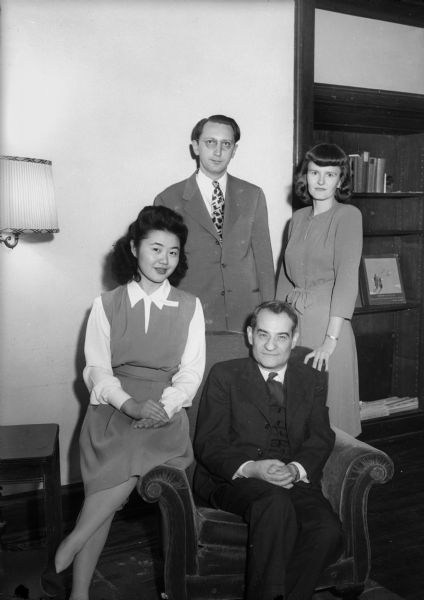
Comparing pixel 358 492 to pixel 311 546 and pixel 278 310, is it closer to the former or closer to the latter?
pixel 311 546

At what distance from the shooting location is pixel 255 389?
7.96ft

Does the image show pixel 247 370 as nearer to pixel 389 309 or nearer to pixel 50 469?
pixel 50 469

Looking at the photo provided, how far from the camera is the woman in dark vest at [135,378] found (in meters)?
2.26

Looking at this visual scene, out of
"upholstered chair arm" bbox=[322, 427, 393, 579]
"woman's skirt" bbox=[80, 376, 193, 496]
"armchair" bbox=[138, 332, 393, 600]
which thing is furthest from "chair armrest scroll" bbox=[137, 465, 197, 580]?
"upholstered chair arm" bbox=[322, 427, 393, 579]

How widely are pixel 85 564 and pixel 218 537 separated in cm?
47

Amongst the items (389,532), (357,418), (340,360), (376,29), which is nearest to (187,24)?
(376,29)

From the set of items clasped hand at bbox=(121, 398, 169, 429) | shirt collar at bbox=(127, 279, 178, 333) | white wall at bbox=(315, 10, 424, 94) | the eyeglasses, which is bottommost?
clasped hand at bbox=(121, 398, 169, 429)

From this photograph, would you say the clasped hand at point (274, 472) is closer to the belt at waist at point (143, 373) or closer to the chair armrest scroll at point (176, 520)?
the chair armrest scroll at point (176, 520)

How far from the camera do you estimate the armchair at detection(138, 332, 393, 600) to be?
2.15 m

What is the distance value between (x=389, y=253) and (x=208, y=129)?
201 centimetres

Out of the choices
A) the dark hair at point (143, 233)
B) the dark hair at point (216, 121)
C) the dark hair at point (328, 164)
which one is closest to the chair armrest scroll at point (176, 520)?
the dark hair at point (143, 233)

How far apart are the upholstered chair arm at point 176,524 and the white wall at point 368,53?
8.51 feet

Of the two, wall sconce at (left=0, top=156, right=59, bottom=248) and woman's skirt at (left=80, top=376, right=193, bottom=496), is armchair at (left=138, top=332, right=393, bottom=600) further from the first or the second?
wall sconce at (left=0, top=156, right=59, bottom=248)

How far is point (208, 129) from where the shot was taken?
3.03 m
